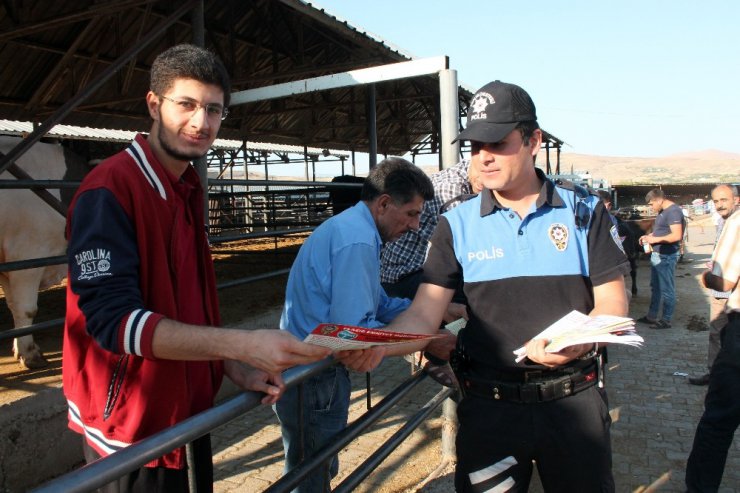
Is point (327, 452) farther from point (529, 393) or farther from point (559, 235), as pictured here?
point (559, 235)

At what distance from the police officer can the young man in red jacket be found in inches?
27.2

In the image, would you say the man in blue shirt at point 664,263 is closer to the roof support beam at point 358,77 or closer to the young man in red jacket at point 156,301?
the roof support beam at point 358,77

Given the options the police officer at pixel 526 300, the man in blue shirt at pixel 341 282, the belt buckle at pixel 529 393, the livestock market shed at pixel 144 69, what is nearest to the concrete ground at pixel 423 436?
the livestock market shed at pixel 144 69

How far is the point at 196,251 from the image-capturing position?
1512 millimetres

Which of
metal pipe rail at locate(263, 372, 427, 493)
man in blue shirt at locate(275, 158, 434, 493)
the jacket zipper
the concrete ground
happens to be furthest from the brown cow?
the jacket zipper

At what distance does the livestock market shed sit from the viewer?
3229mm

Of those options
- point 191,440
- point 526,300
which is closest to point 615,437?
point 526,300

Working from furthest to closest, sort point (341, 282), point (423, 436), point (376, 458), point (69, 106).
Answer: point (423, 436) < point (69, 106) < point (341, 282) < point (376, 458)

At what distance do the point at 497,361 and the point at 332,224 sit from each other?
966mm

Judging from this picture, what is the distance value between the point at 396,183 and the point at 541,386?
1211mm

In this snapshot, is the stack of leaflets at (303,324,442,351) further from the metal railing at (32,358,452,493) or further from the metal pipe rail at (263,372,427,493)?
the metal pipe rail at (263,372,427,493)

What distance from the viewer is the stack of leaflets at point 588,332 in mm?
1406

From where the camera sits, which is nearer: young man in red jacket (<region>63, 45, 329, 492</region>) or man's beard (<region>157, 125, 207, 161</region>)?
young man in red jacket (<region>63, 45, 329, 492</region>)

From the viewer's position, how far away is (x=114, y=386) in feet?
4.32
